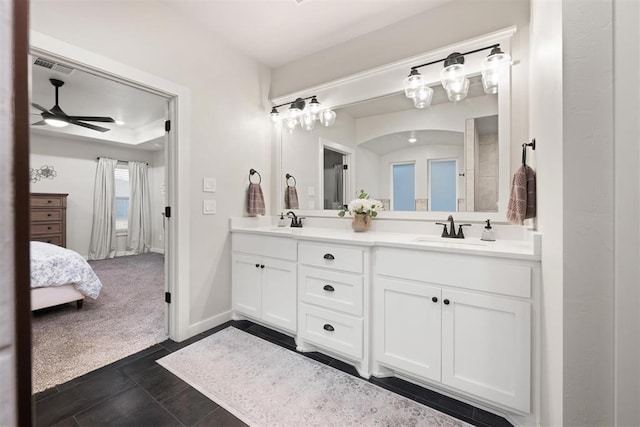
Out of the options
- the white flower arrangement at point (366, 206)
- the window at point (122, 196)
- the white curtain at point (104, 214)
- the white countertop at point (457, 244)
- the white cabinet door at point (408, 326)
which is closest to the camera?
the white countertop at point (457, 244)

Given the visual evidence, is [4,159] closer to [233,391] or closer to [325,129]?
[233,391]

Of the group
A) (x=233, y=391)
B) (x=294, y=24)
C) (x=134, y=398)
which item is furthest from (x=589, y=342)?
(x=294, y=24)

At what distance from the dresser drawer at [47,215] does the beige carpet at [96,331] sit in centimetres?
201

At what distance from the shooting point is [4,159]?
0.29 meters

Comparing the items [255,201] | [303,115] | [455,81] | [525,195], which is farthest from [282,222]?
[525,195]

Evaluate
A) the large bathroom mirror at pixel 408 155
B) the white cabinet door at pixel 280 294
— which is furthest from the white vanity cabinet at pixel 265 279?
the large bathroom mirror at pixel 408 155

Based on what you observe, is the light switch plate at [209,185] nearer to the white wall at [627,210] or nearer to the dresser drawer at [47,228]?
the white wall at [627,210]

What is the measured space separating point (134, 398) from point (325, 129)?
96.8 inches

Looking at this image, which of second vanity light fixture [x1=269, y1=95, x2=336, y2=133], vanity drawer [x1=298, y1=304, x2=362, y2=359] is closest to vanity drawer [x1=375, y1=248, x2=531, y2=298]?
vanity drawer [x1=298, y1=304, x2=362, y2=359]

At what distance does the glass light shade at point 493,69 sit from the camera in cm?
181

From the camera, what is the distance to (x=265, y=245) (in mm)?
2363

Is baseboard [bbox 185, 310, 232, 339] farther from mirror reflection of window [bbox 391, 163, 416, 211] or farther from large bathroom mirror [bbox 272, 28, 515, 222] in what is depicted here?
mirror reflection of window [bbox 391, 163, 416, 211]

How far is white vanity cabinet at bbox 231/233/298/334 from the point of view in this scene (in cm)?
220

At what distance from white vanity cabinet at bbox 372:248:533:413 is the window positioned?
6.30 m
